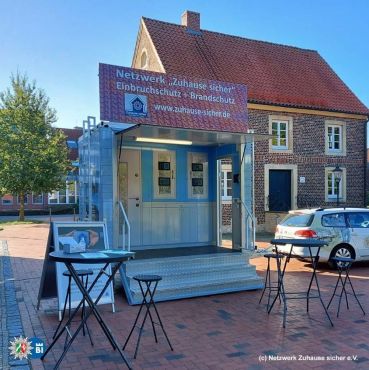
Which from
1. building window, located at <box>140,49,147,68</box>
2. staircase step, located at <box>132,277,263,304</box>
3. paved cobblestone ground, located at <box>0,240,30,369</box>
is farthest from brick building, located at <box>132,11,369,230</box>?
paved cobblestone ground, located at <box>0,240,30,369</box>

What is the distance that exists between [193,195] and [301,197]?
36.1 ft

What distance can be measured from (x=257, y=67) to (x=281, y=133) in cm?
392

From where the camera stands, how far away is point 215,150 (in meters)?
9.59

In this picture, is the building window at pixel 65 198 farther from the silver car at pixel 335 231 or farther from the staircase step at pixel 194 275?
the staircase step at pixel 194 275

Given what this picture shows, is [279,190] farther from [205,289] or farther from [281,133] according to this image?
[205,289]

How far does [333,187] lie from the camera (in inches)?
806

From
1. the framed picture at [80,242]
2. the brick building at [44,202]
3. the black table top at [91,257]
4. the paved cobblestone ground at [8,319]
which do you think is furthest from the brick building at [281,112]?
the brick building at [44,202]

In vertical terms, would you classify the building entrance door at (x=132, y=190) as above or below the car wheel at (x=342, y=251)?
above

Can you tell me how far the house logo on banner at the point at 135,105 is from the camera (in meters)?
7.87

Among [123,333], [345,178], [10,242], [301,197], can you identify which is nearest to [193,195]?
[123,333]

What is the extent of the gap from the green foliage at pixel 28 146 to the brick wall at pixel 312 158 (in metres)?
13.0

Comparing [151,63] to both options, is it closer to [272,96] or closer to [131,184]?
[272,96]

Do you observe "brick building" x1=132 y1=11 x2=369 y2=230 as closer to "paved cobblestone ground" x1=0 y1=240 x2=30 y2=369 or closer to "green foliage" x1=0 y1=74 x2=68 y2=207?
"green foliage" x1=0 y1=74 x2=68 y2=207

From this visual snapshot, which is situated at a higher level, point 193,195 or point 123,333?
point 193,195
